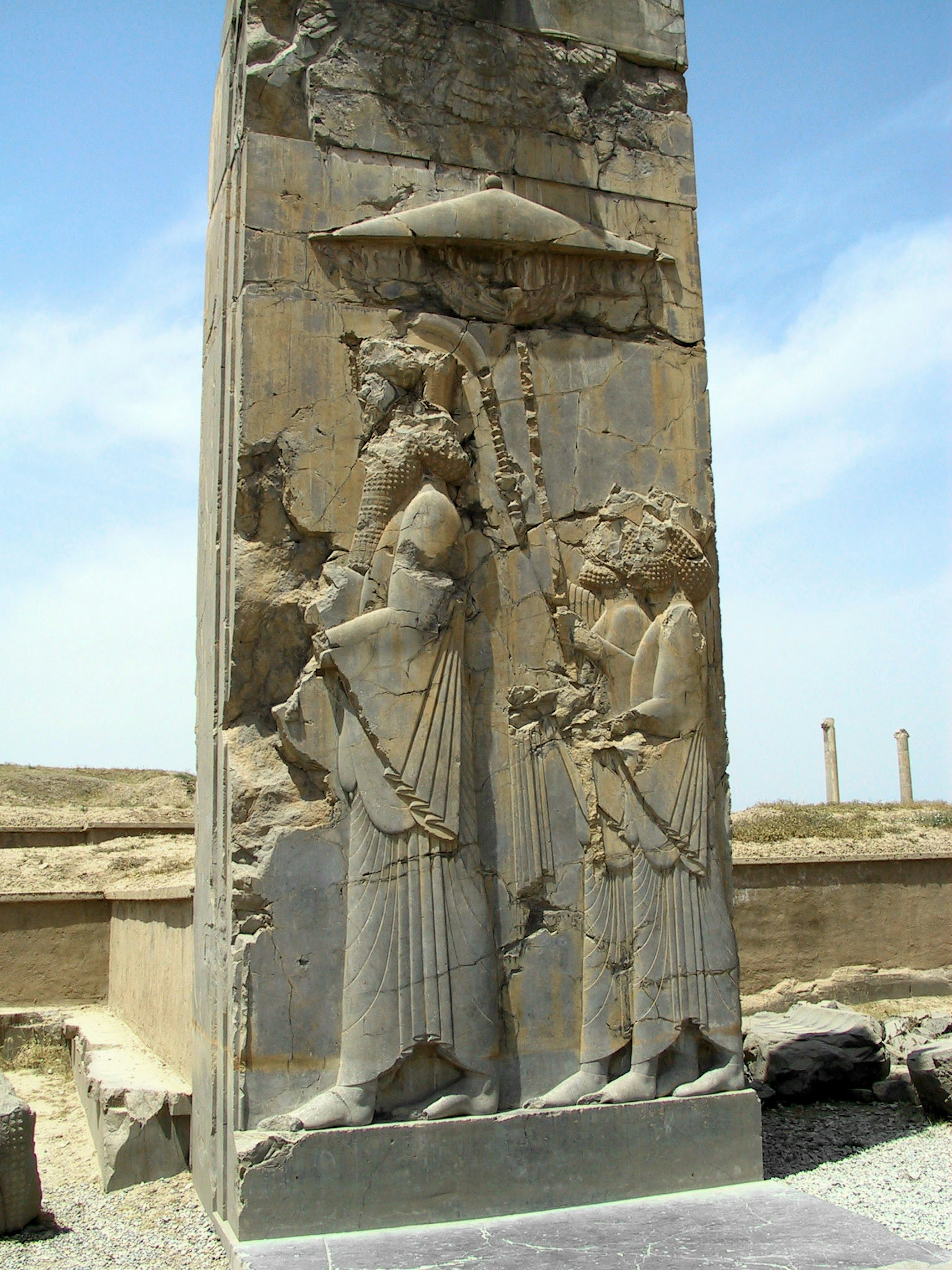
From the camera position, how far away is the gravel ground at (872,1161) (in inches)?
186

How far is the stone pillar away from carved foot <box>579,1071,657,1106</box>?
0.02 meters

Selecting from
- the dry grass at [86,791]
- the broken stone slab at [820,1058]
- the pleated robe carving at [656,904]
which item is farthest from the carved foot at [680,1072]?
the dry grass at [86,791]

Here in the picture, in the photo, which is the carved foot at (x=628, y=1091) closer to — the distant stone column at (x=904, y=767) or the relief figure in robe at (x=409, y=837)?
the relief figure in robe at (x=409, y=837)

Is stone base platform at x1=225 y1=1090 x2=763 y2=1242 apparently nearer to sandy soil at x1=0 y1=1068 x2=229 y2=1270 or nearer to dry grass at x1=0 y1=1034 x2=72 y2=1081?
sandy soil at x1=0 y1=1068 x2=229 y2=1270

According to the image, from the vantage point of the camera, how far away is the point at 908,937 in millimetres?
10555

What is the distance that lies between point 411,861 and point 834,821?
36.4 feet

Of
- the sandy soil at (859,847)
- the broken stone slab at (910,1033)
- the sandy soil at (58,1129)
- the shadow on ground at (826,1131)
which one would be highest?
the sandy soil at (859,847)

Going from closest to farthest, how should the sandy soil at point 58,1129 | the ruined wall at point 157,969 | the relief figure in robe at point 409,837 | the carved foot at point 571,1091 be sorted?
the relief figure in robe at point 409,837
the carved foot at point 571,1091
the sandy soil at point 58,1129
the ruined wall at point 157,969

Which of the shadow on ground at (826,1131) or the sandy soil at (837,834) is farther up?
the sandy soil at (837,834)

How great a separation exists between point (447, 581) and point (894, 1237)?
2995mm

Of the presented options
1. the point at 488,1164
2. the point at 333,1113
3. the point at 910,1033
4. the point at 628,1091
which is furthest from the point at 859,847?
the point at 333,1113

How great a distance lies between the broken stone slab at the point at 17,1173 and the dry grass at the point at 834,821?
7715 millimetres

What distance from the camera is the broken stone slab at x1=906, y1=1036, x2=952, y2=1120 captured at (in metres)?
6.04

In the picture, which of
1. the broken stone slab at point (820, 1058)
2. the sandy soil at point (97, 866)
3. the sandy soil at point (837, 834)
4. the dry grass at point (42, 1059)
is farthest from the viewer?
the sandy soil at point (837, 834)
